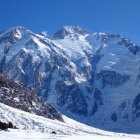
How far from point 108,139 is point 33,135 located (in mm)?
11104

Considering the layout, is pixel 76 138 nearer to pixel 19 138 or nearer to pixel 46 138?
pixel 46 138

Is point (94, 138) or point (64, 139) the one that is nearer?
point (64, 139)

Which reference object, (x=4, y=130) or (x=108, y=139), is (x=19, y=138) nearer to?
(x=4, y=130)

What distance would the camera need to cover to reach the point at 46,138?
72875 mm

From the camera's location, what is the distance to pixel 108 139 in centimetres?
7750

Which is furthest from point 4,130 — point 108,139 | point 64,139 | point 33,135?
point 108,139

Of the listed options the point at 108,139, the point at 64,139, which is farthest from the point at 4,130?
the point at 108,139

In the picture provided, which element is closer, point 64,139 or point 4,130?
point 64,139

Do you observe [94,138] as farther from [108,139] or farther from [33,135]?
[33,135]

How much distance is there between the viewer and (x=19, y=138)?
2734 inches

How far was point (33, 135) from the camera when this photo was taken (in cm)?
7531

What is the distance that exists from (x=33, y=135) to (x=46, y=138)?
313cm

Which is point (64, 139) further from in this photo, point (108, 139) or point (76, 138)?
point (108, 139)

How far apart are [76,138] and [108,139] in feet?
17.6
